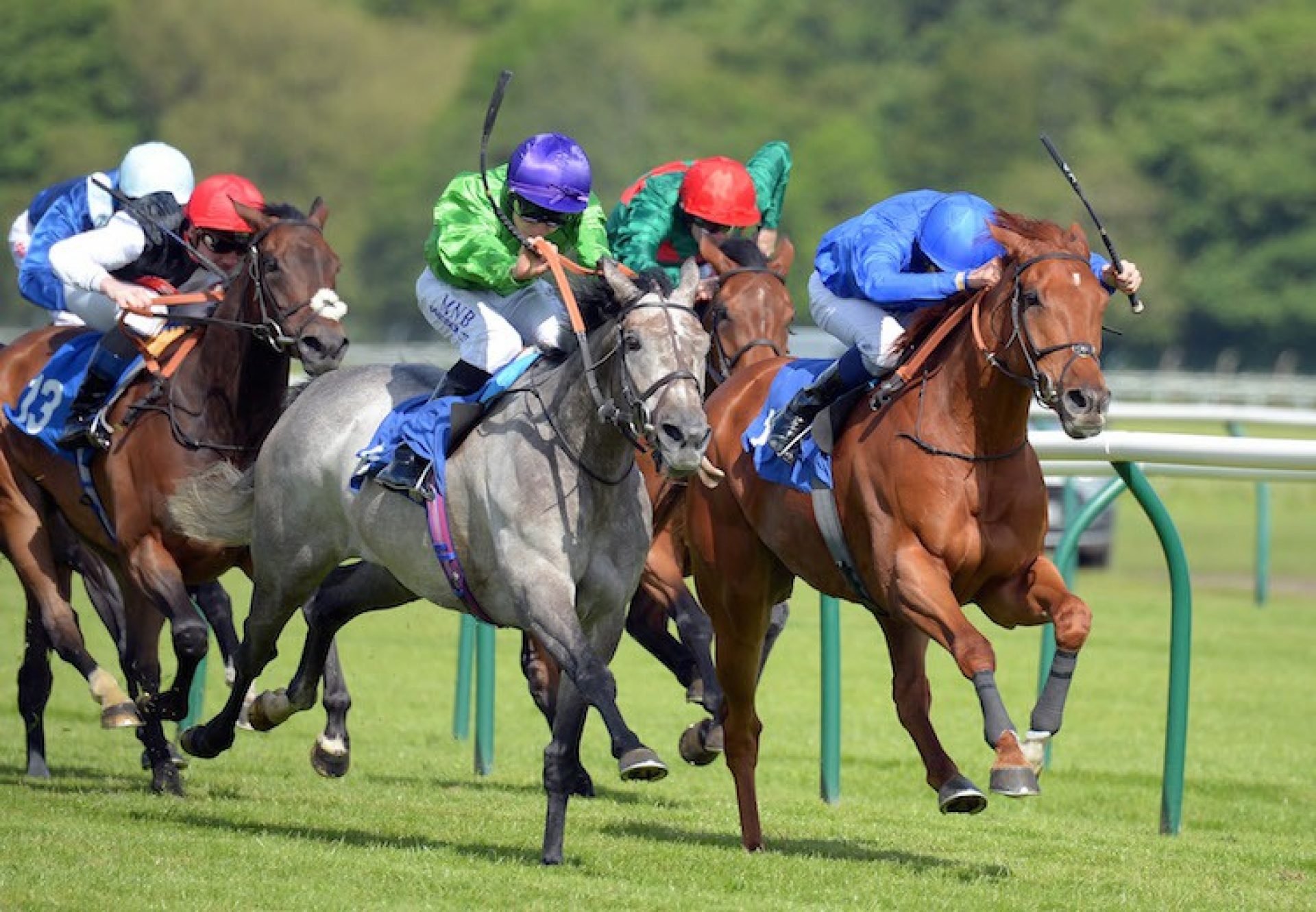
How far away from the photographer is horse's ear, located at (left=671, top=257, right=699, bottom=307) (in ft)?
21.8

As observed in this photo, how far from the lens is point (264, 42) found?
65562mm

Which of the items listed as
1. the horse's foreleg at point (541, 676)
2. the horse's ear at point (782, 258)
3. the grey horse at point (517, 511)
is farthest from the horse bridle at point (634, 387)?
the horse's ear at point (782, 258)

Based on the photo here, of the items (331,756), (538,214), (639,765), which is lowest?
(331,756)

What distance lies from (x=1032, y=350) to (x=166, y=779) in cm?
352

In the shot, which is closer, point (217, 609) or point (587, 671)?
point (587, 671)

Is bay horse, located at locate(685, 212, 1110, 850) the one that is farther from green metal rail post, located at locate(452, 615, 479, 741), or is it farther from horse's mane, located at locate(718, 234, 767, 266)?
green metal rail post, located at locate(452, 615, 479, 741)

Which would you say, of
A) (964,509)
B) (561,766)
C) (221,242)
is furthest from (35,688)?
(964,509)

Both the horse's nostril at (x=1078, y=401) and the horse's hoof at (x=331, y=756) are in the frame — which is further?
the horse's hoof at (x=331, y=756)

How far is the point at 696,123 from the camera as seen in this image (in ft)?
222

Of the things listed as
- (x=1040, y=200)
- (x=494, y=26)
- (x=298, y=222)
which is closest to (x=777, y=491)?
(x=298, y=222)

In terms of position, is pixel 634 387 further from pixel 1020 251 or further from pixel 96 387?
pixel 96 387

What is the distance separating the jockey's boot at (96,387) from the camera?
28.6ft

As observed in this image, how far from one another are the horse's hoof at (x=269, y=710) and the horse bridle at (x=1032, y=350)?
2668 millimetres

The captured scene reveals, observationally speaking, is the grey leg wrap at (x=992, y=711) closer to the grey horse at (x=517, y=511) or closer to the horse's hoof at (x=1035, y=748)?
the horse's hoof at (x=1035, y=748)
